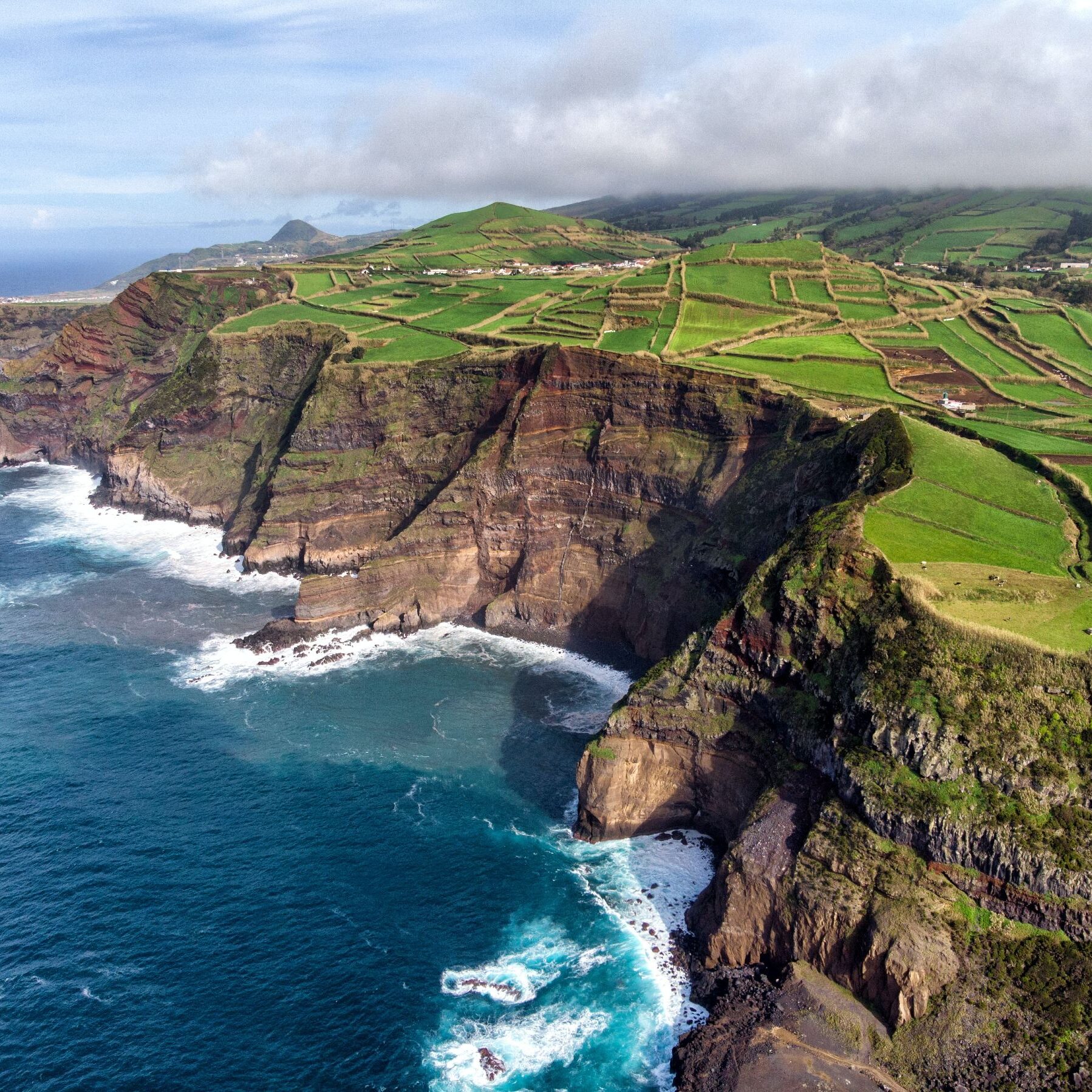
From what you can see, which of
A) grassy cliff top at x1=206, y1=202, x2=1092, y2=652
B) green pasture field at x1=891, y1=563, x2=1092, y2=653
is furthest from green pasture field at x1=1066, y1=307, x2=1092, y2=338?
green pasture field at x1=891, y1=563, x2=1092, y2=653

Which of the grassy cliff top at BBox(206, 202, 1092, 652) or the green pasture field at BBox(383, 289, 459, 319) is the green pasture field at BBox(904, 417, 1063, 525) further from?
the green pasture field at BBox(383, 289, 459, 319)

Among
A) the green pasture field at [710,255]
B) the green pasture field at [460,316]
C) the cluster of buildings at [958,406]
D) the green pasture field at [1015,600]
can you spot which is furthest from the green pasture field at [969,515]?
the green pasture field at [460,316]

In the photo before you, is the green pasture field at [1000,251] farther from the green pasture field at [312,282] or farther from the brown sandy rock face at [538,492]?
the green pasture field at [312,282]

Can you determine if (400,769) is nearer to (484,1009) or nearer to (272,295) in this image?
(484,1009)

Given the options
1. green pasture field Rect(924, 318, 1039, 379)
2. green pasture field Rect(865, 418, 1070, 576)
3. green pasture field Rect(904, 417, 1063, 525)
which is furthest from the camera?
green pasture field Rect(924, 318, 1039, 379)

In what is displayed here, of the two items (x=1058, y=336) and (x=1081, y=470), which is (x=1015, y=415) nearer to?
(x=1081, y=470)

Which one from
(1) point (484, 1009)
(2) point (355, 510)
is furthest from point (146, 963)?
(2) point (355, 510)

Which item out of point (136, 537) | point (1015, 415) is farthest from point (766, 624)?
point (136, 537)
